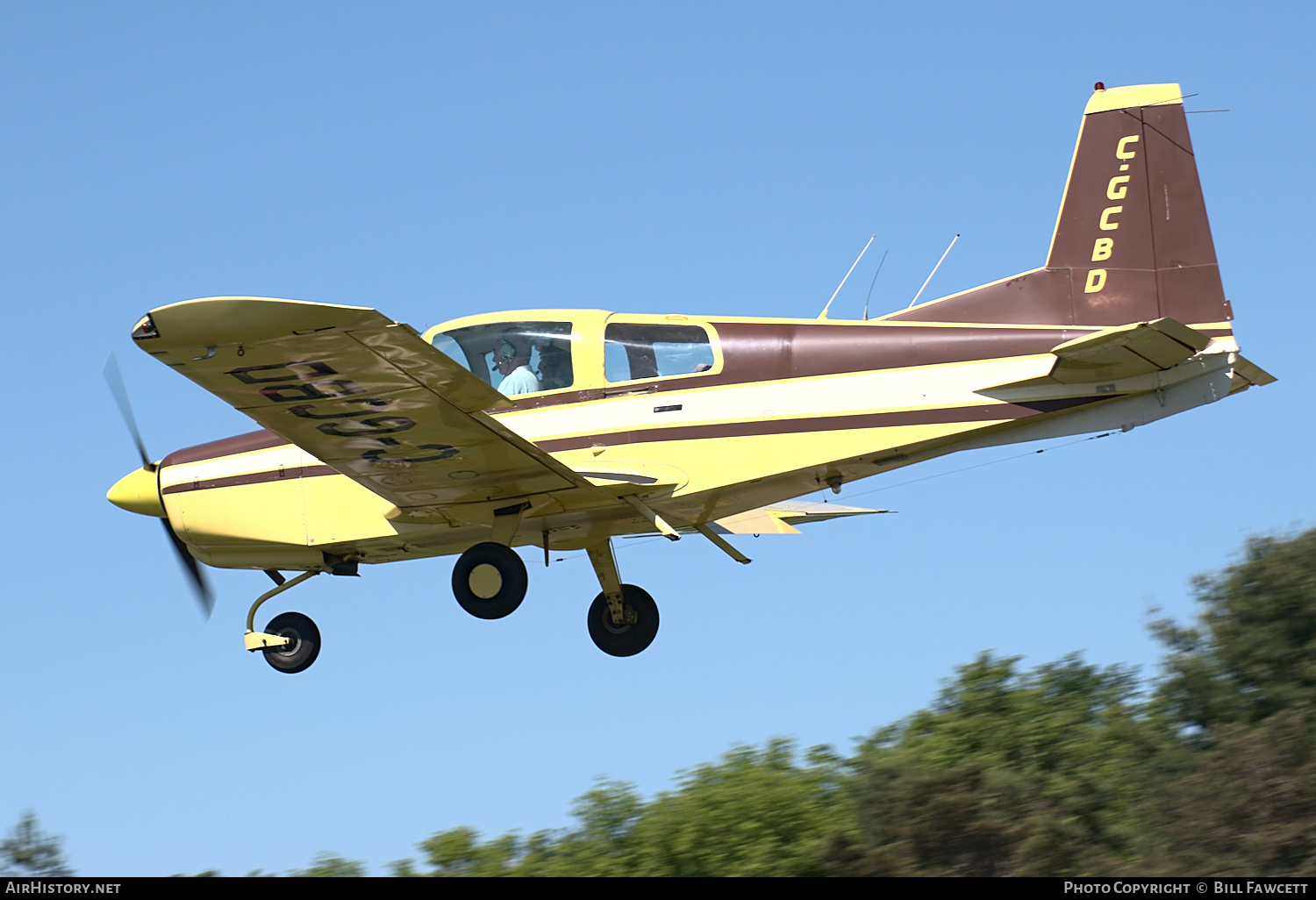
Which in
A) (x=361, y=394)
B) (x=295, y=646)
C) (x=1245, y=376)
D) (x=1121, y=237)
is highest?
(x=1121, y=237)

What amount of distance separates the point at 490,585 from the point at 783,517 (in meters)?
4.97

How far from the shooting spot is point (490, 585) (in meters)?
12.1

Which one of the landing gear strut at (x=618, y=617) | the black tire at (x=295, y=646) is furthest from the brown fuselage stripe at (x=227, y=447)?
the landing gear strut at (x=618, y=617)

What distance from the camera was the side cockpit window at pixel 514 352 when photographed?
12.2 meters

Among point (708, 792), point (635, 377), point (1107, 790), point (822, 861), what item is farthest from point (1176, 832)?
point (635, 377)

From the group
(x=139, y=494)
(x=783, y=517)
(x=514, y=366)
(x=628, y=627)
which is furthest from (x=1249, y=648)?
(x=139, y=494)

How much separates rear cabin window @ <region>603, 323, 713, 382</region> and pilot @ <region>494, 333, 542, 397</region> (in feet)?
2.17

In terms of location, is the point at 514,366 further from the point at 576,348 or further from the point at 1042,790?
the point at 1042,790

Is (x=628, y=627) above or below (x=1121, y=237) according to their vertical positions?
below

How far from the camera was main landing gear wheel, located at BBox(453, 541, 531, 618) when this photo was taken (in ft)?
39.7

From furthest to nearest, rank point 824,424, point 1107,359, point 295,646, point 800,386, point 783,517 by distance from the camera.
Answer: point 783,517 → point 295,646 → point 800,386 → point 824,424 → point 1107,359

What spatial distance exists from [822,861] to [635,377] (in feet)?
18.4
